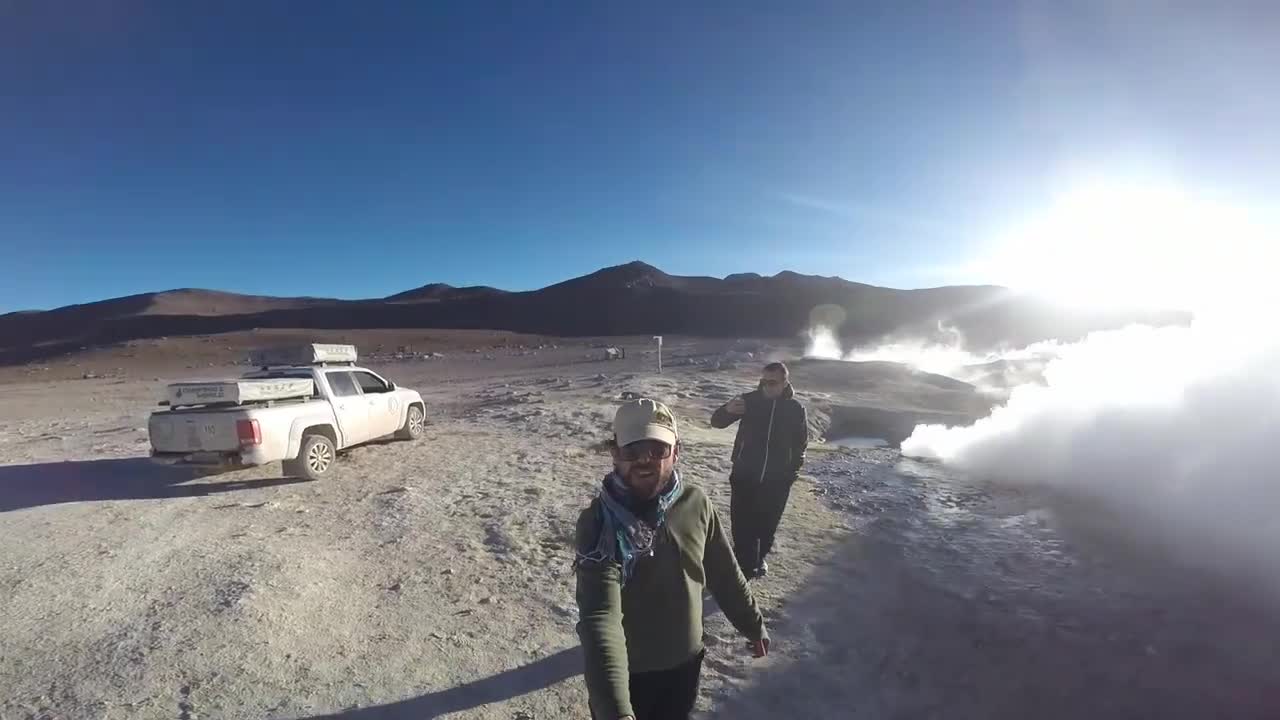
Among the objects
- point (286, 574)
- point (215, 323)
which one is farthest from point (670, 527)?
point (215, 323)

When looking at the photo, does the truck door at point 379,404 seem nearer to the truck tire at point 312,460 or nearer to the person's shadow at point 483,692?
the truck tire at point 312,460

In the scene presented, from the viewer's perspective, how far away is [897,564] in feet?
20.4

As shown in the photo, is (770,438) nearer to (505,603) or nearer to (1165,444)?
(505,603)

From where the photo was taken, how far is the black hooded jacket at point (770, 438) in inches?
196

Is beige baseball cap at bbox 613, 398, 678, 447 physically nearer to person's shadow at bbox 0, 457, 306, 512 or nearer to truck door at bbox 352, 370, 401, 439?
person's shadow at bbox 0, 457, 306, 512

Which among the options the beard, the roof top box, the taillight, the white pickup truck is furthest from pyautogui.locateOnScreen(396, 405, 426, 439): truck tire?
the beard

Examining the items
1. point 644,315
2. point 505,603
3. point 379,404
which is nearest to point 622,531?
point 505,603

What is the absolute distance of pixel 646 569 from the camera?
2195 millimetres

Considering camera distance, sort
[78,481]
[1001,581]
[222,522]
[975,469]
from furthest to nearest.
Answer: [975,469]
[78,481]
[222,522]
[1001,581]

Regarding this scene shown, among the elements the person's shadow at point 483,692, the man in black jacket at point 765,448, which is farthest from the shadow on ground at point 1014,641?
the person's shadow at point 483,692

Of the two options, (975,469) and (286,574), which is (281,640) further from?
(975,469)

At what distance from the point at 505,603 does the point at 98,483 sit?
22.7 feet

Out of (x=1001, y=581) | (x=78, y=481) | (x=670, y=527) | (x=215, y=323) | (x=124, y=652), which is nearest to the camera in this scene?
(x=670, y=527)

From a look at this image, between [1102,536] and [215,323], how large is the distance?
91376mm
